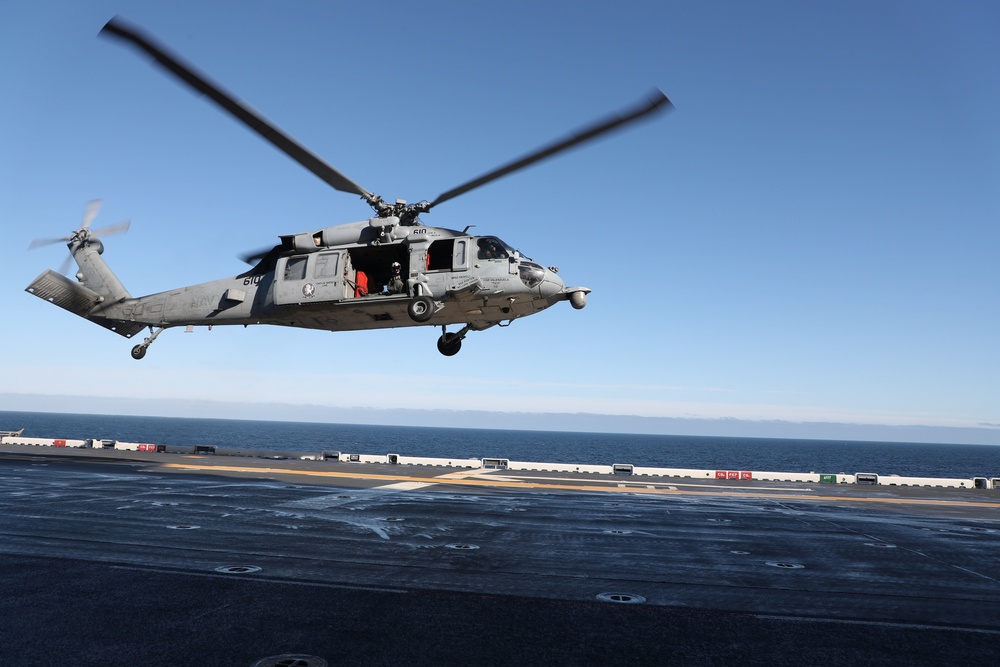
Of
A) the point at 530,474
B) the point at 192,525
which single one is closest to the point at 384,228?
the point at 192,525

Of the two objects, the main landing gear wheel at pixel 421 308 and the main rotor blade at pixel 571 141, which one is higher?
the main rotor blade at pixel 571 141

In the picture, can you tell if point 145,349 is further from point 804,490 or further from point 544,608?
point 804,490

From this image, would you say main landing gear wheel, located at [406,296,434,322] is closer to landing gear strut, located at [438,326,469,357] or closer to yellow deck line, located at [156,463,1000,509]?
landing gear strut, located at [438,326,469,357]

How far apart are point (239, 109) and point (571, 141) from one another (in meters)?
7.56

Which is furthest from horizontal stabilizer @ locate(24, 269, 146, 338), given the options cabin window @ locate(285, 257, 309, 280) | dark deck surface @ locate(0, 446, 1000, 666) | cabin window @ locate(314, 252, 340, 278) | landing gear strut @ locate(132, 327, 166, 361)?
cabin window @ locate(314, 252, 340, 278)

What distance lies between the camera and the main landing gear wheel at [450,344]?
20.6m

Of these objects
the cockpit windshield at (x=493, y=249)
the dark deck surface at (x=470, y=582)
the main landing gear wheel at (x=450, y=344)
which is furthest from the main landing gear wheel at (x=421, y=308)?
the dark deck surface at (x=470, y=582)

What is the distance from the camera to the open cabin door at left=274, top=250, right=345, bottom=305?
60.6 feet

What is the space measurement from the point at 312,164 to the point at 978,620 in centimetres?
1554

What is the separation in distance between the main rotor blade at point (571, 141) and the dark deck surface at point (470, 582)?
8288mm

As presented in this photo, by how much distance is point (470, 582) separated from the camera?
837 cm

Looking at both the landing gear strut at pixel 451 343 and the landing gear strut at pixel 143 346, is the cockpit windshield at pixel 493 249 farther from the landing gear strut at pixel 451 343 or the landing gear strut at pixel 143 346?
the landing gear strut at pixel 143 346

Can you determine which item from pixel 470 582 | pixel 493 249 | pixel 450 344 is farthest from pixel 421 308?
pixel 470 582

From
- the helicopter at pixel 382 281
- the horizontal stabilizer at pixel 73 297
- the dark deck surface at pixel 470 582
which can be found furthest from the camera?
the horizontal stabilizer at pixel 73 297
